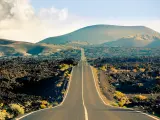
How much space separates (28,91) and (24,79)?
11875 mm

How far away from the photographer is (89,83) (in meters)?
75.6

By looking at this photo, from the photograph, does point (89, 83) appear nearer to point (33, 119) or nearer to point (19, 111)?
point (19, 111)

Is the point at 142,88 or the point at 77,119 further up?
the point at 77,119

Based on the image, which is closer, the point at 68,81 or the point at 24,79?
the point at 68,81

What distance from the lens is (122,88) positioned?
77750 mm

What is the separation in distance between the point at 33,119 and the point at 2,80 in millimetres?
67172

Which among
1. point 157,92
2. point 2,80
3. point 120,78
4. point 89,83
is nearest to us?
point 157,92

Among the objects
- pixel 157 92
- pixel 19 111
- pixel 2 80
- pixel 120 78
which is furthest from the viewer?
pixel 120 78

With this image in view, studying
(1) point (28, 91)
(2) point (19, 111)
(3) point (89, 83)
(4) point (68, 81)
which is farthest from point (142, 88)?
(2) point (19, 111)

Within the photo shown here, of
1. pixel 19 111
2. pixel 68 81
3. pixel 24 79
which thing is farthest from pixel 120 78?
pixel 19 111

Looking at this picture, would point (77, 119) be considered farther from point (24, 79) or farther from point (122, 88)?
point (24, 79)

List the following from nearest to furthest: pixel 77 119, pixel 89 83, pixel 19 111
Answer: pixel 77 119, pixel 19 111, pixel 89 83

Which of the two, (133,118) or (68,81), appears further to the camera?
(68,81)

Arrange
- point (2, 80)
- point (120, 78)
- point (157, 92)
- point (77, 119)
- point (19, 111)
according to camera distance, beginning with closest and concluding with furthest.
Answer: point (77, 119), point (19, 111), point (157, 92), point (2, 80), point (120, 78)
